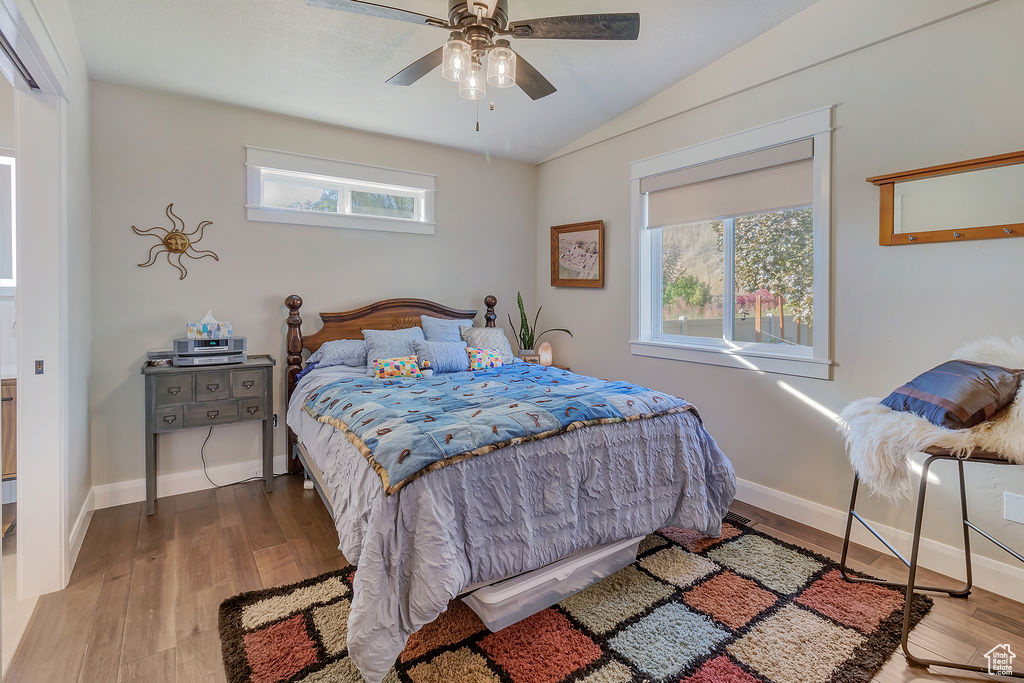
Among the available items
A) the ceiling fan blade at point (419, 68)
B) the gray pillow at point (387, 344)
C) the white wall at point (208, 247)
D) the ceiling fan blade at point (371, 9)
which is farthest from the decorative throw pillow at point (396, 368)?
the ceiling fan blade at point (371, 9)

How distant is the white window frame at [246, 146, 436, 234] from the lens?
342cm

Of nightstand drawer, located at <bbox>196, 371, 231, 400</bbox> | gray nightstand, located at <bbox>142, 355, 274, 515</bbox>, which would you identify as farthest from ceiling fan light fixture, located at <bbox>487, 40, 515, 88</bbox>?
nightstand drawer, located at <bbox>196, 371, 231, 400</bbox>

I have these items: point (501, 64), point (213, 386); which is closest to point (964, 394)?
point (501, 64)

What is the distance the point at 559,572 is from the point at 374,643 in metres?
0.77

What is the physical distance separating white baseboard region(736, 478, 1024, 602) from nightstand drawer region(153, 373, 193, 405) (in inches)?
138

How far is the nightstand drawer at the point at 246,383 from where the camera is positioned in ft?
10.1

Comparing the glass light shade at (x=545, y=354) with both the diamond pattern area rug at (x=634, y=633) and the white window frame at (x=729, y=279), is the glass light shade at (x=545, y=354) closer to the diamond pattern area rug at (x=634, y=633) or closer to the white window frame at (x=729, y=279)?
the white window frame at (x=729, y=279)

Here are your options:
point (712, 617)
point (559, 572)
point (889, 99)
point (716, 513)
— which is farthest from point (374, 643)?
point (889, 99)

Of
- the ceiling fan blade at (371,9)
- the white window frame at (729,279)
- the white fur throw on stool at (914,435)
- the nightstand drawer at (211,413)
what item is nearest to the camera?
the white fur throw on stool at (914,435)

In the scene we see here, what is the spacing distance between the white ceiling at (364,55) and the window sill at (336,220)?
680mm

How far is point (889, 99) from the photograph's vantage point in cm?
243

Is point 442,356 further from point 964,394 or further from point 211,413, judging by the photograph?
point 964,394

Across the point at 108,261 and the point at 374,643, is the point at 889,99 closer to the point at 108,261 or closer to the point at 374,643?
the point at 374,643

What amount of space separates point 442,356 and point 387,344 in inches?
15.8
